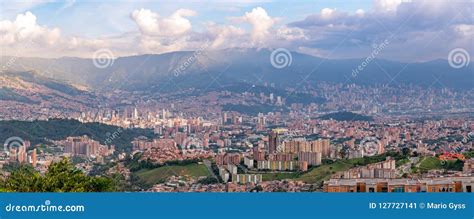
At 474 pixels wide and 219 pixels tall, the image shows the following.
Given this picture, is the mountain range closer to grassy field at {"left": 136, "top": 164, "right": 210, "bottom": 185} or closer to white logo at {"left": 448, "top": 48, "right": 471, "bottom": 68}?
white logo at {"left": 448, "top": 48, "right": 471, "bottom": 68}

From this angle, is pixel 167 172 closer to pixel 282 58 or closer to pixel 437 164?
pixel 282 58

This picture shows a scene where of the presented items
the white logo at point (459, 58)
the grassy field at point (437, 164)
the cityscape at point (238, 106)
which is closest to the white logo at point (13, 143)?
the cityscape at point (238, 106)

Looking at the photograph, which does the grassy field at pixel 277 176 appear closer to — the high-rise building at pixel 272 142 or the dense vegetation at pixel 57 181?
the high-rise building at pixel 272 142

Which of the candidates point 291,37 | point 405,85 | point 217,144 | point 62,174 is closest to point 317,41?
point 291,37

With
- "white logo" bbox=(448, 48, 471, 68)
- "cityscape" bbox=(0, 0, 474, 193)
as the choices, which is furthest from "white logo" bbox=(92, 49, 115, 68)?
"white logo" bbox=(448, 48, 471, 68)

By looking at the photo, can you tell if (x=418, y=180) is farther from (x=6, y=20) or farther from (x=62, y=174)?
(x=6, y=20)

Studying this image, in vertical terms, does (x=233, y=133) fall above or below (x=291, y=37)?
below
